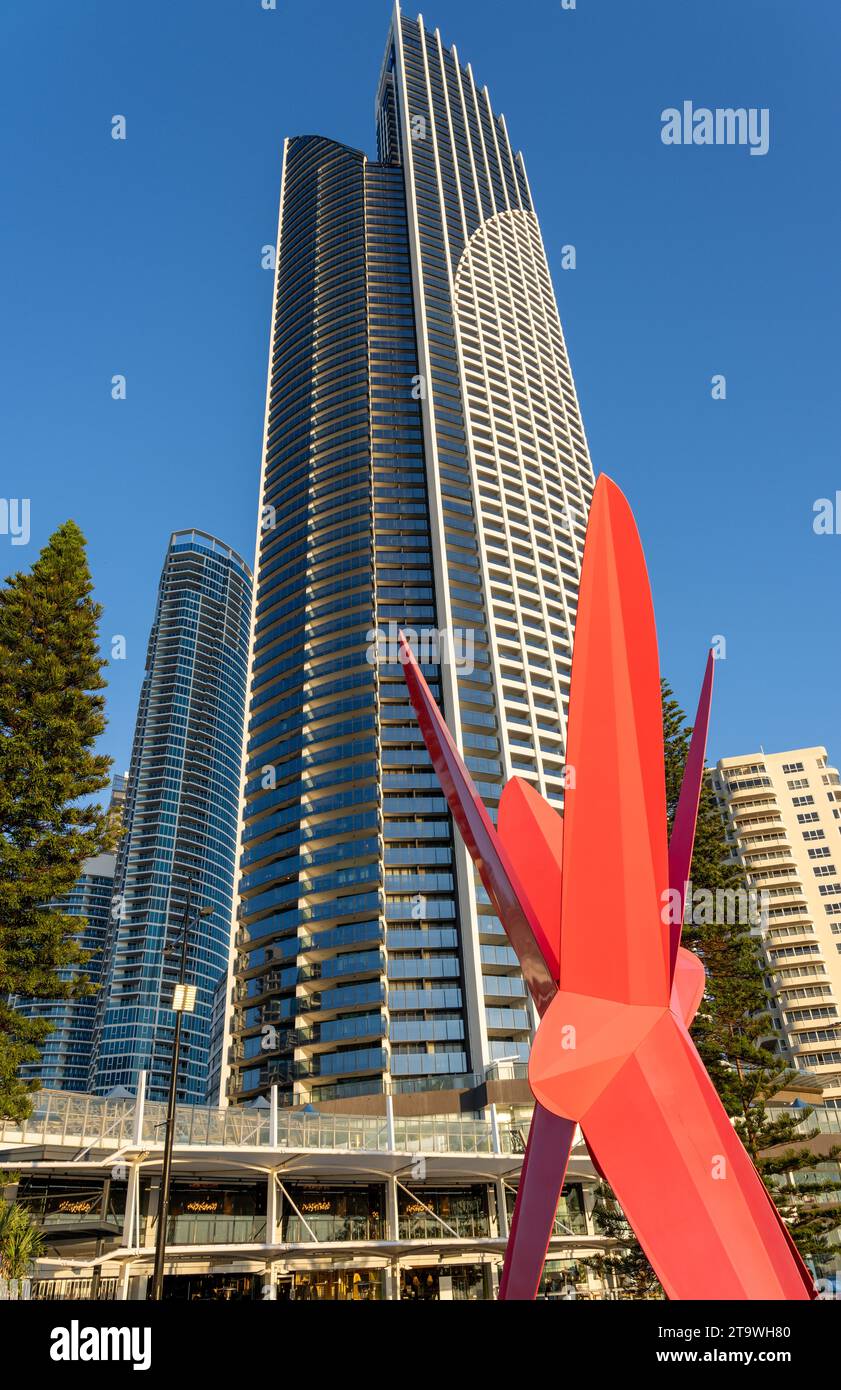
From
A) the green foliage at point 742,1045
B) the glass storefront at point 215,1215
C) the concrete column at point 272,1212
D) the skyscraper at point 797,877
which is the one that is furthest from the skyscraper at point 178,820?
the green foliage at point 742,1045

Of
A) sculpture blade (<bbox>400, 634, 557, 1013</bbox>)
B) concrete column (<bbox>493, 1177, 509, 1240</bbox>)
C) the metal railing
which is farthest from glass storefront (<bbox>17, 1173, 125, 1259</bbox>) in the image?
sculpture blade (<bbox>400, 634, 557, 1013</bbox>)

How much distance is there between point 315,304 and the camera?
91.7 m

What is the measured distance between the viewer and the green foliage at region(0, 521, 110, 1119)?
19328 mm

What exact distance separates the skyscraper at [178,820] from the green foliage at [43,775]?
102913 millimetres

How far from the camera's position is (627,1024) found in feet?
38.2

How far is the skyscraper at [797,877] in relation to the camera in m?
73.9

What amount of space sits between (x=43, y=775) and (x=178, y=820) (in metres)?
121

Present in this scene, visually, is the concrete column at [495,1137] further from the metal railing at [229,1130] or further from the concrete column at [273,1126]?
the concrete column at [273,1126]

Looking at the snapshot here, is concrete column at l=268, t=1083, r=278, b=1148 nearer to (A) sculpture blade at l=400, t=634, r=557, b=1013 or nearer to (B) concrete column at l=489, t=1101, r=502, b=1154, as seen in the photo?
(B) concrete column at l=489, t=1101, r=502, b=1154

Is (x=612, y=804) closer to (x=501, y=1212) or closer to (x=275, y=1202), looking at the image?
(x=275, y=1202)

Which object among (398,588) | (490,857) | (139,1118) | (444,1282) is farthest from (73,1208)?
(398,588)

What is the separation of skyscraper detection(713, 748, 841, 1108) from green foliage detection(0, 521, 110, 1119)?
64.5 m
